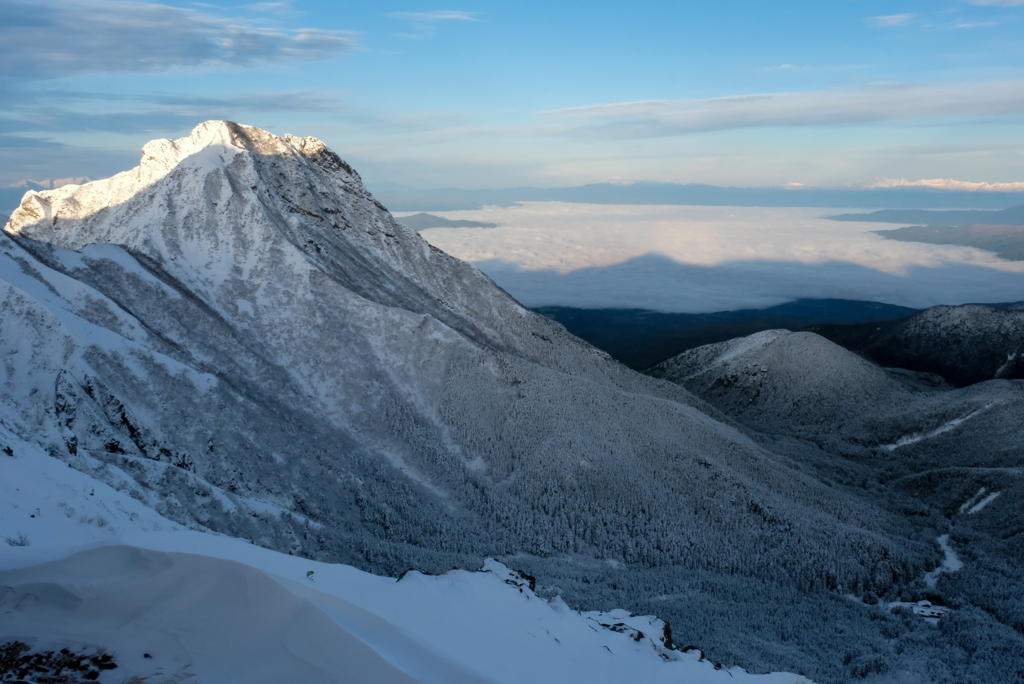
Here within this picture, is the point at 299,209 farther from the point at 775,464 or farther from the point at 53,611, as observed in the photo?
the point at 53,611

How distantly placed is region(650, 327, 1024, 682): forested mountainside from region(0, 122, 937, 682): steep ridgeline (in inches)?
249

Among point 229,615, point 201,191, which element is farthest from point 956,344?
point 229,615

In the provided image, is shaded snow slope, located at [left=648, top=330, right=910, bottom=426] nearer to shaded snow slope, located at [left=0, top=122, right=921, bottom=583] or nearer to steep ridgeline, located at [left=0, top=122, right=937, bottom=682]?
shaded snow slope, located at [left=0, top=122, right=921, bottom=583]

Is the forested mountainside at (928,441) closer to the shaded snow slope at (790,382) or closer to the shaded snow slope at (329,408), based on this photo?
the shaded snow slope at (790,382)

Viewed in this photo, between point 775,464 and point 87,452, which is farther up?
point 87,452

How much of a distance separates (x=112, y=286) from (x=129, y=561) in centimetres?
6744

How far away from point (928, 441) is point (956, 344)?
7780cm

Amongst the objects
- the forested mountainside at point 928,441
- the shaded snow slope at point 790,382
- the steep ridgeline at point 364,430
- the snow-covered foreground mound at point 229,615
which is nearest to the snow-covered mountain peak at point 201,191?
the steep ridgeline at point 364,430

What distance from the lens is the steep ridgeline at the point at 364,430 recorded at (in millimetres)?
46156

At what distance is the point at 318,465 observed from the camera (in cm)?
5791

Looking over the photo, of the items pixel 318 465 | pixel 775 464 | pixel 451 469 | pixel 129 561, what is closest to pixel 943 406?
pixel 775 464

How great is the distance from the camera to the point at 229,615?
16.1 metres

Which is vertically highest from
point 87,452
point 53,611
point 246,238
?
point 246,238

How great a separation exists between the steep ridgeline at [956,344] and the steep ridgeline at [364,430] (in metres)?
95.7
